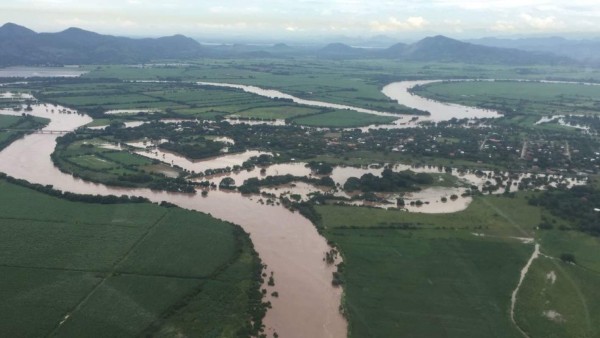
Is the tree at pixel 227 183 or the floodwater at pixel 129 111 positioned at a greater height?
the floodwater at pixel 129 111

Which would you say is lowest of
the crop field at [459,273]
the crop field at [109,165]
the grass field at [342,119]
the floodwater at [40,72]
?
the crop field at [459,273]

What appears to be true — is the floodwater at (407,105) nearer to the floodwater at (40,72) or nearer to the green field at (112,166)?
the green field at (112,166)

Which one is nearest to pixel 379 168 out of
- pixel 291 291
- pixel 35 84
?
pixel 291 291

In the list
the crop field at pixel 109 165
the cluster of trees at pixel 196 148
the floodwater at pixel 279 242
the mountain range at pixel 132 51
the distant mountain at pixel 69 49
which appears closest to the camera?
the floodwater at pixel 279 242

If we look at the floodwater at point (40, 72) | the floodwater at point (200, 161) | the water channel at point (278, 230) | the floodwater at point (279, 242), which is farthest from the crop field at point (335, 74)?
the floodwater at point (279, 242)

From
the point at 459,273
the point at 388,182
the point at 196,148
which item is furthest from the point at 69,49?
the point at 459,273

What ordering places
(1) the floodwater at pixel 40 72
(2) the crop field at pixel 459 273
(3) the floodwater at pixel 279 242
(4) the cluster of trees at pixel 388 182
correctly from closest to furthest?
1. (2) the crop field at pixel 459 273
2. (3) the floodwater at pixel 279 242
3. (4) the cluster of trees at pixel 388 182
4. (1) the floodwater at pixel 40 72

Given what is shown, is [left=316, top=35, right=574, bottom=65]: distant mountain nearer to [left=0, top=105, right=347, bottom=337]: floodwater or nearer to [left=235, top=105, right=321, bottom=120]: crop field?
[left=235, top=105, right=321, bottom=120]: crop field

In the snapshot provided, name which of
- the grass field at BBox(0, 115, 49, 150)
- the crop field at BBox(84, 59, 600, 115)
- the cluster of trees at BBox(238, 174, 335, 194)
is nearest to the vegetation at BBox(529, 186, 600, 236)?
the cluster of trees at BBox(238, 174, 335, 194)

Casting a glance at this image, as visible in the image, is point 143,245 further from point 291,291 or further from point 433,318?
point 433,318
